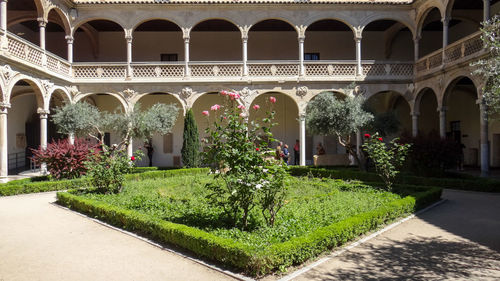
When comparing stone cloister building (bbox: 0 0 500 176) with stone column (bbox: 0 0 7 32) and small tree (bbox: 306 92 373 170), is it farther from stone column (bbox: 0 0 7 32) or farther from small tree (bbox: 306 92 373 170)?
small tree (bbox: 306 92 373 170)

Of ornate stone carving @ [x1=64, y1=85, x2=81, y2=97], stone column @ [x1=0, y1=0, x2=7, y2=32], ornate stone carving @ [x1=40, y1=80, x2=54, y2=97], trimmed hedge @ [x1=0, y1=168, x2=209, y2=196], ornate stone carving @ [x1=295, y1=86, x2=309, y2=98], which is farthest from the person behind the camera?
ornate stone carving @ [x1=295, y1=86, x2=309, y2=98]

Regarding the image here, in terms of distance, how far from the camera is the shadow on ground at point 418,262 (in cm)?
432

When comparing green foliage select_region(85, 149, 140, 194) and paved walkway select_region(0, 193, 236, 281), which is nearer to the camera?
paved walkway select_region(0, 193, 236, 281)

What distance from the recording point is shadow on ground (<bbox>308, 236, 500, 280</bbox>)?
4.32 metres

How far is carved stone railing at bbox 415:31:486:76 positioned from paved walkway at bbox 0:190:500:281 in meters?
7.82

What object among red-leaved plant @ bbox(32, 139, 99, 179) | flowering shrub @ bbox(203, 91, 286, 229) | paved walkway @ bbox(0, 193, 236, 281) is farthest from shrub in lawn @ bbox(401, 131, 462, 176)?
red-leaved plant @ bbox(32, 139, 99, 179)

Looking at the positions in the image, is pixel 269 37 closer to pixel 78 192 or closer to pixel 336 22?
pixel 336 22

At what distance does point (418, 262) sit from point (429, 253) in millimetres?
491

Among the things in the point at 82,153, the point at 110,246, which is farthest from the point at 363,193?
the point at 82,153

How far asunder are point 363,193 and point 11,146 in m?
17.0

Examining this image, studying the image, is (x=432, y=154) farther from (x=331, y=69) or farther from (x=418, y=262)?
(x=418, y=262)

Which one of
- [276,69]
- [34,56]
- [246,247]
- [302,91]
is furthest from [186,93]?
[246,247]

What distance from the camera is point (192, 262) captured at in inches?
190

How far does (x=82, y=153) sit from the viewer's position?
12.1m
